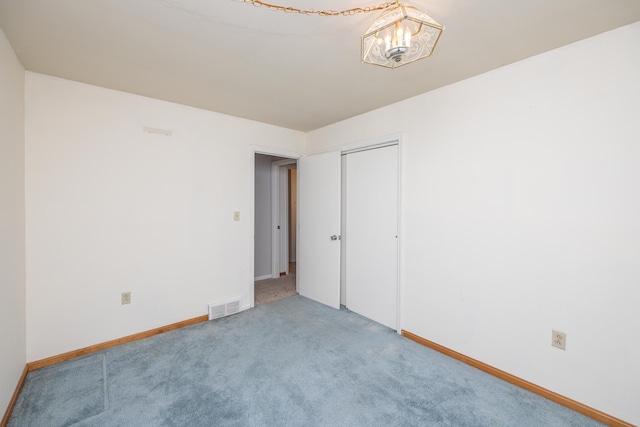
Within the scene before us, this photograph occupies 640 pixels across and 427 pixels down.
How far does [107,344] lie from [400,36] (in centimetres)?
331

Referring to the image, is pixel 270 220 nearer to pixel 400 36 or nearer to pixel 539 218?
pixel 539 218

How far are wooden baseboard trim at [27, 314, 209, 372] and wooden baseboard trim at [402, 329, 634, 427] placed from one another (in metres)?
2.44

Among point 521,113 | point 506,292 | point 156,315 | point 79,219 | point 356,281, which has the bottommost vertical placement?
point 156,315

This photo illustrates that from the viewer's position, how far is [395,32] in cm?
122

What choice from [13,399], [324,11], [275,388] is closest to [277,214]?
[275,388]

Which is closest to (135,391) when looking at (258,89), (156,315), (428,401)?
(156,315)

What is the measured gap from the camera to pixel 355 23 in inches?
61.0

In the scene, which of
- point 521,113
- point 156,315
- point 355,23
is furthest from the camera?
point 156,315

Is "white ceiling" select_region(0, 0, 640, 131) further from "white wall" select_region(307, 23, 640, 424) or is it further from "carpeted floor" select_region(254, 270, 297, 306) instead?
"carpeted floor" select_region(254, 270, 297, 306)

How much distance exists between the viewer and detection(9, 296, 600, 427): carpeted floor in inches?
66.1

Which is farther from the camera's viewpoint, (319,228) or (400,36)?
(319,228)

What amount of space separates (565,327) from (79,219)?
384cm

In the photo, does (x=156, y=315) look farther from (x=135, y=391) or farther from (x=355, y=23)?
(x=355, y=23)

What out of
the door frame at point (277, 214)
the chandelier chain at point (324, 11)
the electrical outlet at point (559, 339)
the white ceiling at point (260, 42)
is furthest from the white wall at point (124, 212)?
the electrical outlet at point (559, 339)
